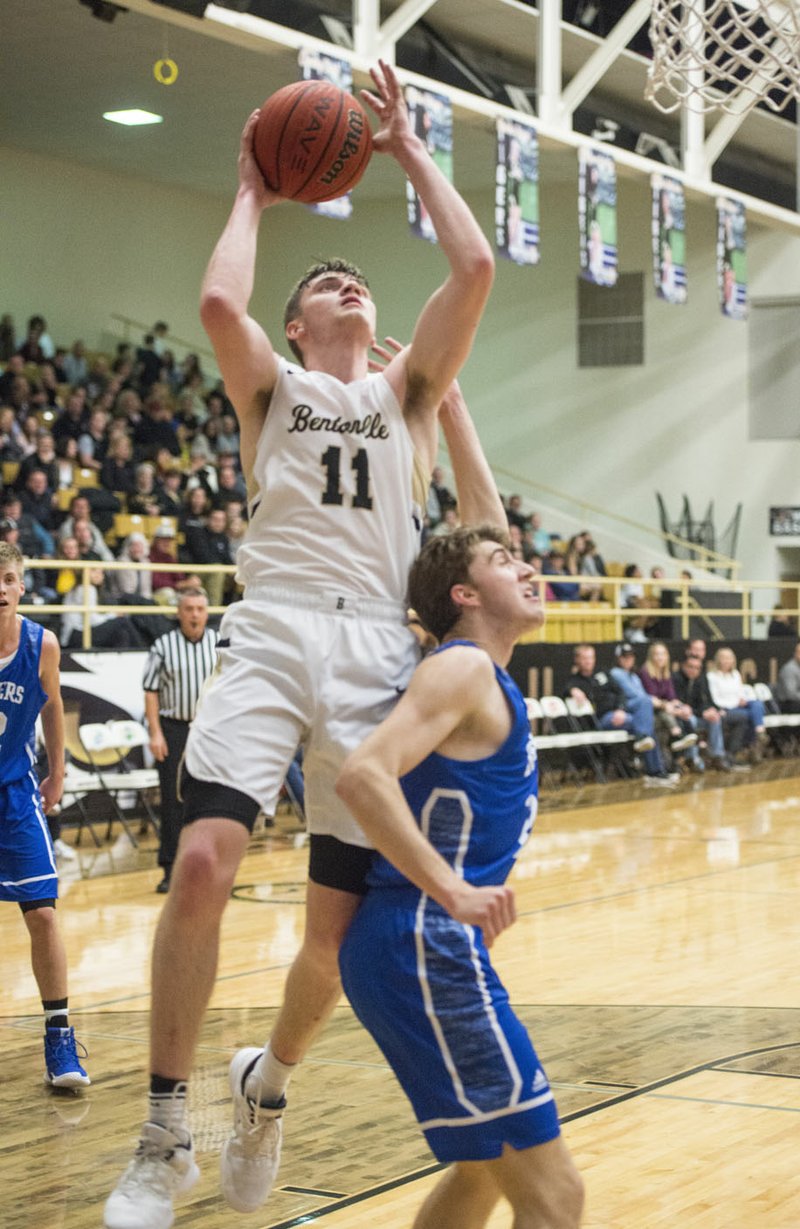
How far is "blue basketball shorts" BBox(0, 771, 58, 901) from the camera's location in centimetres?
509

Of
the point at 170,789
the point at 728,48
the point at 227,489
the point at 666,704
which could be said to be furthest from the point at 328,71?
the point at 666,704

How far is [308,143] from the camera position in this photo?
354 cm

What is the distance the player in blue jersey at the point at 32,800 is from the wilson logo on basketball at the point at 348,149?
6.65 feet

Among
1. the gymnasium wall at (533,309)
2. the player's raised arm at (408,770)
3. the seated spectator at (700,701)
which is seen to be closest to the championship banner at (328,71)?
the seated spectator at (700,701)

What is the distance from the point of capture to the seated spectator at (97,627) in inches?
456

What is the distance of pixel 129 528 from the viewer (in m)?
15.2

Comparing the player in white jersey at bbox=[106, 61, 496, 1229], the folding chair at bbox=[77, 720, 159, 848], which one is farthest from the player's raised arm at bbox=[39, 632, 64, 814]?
the folding chair at bbox=[77, 720, 159, 848]

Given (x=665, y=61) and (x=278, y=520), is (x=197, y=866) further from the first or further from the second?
(x=665, y=61)

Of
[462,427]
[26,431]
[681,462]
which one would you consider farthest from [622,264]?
[462,427]

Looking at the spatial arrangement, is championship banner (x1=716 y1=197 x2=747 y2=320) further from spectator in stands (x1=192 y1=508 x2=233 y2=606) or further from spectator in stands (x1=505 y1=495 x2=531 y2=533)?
spectator in stands (x1=192 y1=508 x2=233 y2=606)

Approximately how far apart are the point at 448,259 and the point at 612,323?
20.3 meters

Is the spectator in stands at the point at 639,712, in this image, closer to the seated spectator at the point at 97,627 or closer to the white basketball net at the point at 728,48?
the seated spectator at the point at 97,627

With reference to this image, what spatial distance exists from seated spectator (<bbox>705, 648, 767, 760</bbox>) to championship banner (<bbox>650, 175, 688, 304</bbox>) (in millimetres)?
3558

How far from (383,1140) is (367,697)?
5.41ft
